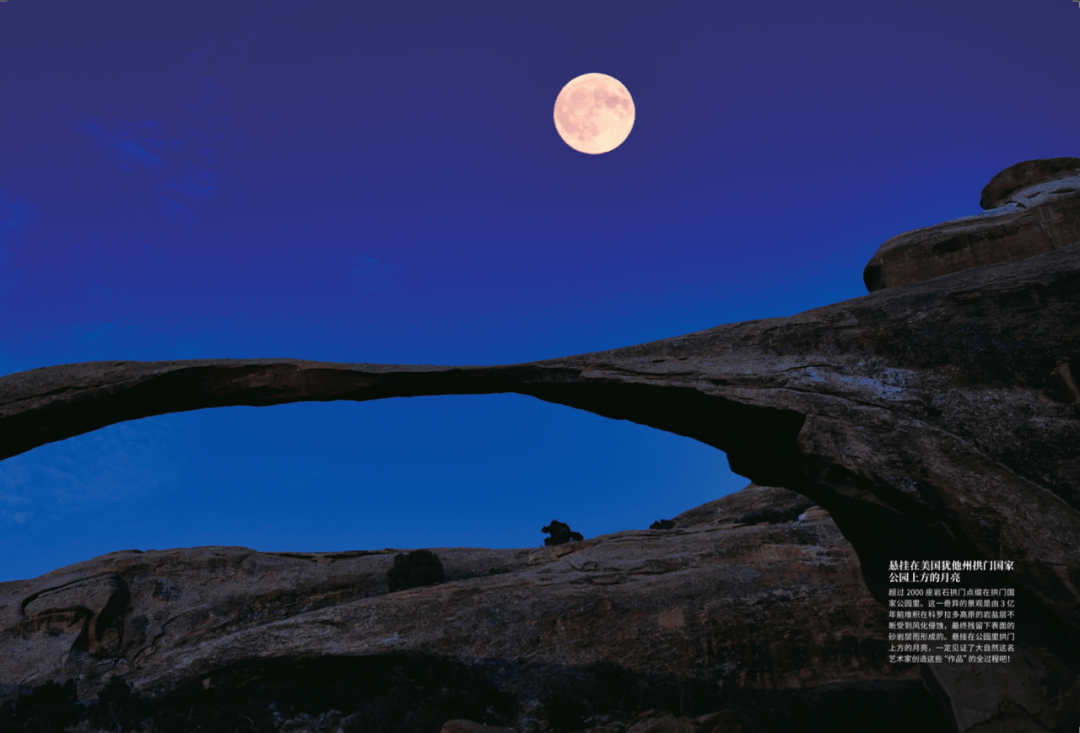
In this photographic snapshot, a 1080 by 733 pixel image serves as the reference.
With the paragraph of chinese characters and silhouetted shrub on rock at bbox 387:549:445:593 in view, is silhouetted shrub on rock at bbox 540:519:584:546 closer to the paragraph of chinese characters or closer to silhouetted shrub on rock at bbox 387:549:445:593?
silhouetted shrub on rock at bbox 387:549:445:593

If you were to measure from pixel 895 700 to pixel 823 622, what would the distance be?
3.32m

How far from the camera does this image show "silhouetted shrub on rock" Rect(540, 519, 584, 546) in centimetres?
3747

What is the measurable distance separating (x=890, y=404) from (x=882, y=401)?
16 centimetres

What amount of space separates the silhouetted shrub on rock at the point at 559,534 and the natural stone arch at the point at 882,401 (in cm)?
1980

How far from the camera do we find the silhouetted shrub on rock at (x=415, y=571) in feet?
103

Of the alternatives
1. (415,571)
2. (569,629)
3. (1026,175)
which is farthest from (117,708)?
(1026,175)

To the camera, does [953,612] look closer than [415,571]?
Yes

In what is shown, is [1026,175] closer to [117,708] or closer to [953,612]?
[953,612]

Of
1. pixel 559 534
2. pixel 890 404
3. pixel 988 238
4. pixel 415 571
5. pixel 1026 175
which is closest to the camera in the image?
pixel 890 404

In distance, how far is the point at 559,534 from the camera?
38.1 m

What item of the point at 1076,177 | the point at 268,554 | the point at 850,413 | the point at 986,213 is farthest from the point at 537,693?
the point at 1076,177

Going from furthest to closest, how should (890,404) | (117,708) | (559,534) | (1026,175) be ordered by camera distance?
(559,534) → (1026,175) → (117,708) → (890,404)

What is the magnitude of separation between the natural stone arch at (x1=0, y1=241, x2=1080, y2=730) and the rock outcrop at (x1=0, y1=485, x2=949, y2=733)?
19.6 ft

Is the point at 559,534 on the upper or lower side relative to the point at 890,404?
upper
